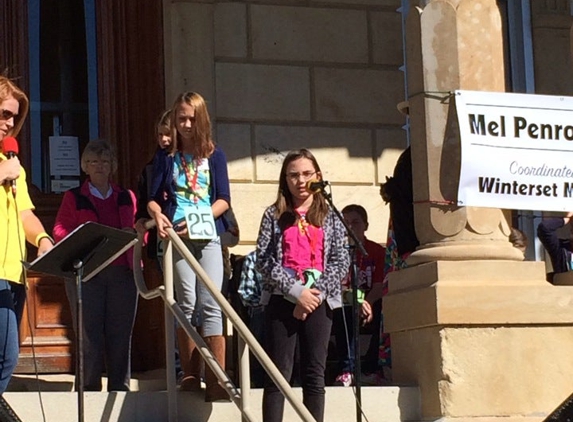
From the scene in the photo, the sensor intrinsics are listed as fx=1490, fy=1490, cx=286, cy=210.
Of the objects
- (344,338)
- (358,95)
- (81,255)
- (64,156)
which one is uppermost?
(358,95)

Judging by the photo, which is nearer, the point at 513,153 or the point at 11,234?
the point at 11,234

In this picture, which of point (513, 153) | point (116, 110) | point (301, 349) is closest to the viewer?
point (301, 349)

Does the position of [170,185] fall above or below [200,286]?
above

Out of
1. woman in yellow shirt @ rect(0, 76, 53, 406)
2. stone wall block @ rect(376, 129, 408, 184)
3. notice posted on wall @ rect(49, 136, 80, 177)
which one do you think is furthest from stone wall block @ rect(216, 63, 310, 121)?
woman in yellow shirt @ rect(0, 76, 53, 406)

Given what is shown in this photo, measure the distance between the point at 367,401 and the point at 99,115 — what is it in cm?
362

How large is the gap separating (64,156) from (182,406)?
3167 mm

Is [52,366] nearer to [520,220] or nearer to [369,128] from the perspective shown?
[369,128]

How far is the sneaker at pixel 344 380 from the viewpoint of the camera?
9.27 metres

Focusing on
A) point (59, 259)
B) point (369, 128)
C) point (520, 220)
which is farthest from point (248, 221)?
point (59, 259)

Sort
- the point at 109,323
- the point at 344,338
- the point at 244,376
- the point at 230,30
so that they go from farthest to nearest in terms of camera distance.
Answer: the point at 230,30 < the point at 344,338 < the point at 109,323 < the point at 244,376

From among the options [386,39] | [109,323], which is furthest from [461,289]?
[386,39]

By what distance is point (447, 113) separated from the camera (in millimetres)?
8953

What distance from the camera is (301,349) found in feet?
26.3

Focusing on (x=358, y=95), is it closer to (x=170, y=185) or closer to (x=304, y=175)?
(x=170, y=185)
